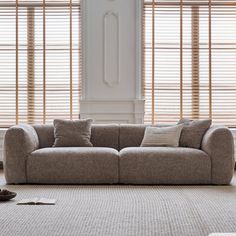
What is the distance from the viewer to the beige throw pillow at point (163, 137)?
5.95m

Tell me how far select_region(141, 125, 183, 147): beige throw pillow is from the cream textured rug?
77cm

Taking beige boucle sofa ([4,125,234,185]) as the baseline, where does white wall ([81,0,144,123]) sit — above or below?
above

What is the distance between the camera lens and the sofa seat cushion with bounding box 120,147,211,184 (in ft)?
17.8

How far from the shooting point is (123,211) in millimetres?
3943

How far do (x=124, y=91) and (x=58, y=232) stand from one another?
417 cm

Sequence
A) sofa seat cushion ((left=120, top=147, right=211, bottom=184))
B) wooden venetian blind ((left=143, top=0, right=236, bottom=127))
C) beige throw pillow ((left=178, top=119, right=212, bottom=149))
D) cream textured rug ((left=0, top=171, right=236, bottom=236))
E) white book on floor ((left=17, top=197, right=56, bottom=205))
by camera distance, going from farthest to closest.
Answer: wooden venetian blind ((left=143, top=0, right=236, bottom=127))
beige throw pillow ((left=178, top=119, right=212, bottom=149))
sofa seat cushion ((left=120, top=147, right=211, bottom=184))
white book on floor ((left=17, top=197, right=56, bottom=205))
cream textured rug ((left=0, top=171, right=236, bottom=236))

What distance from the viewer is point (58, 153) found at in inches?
216

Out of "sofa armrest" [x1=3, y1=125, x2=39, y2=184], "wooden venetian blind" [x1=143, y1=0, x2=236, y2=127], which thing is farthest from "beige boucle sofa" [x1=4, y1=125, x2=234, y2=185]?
"wooden venetian blind" [x1=143, y1=0, x2=236, y2=127]

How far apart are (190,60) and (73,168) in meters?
2.72

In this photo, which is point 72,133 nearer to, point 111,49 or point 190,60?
point 111,49

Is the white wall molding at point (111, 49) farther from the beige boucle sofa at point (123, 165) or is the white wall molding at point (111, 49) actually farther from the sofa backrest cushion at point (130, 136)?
the beige boucle sofa at point (123, 165)

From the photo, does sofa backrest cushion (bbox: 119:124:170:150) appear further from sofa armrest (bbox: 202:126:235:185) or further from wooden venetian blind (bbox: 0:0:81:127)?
wooden venetian blind (bbox: 0:0:81:127)

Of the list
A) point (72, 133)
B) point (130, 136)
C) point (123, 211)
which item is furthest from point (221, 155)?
point (123, 211)

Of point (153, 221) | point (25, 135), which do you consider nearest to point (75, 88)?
point (25, 135)
